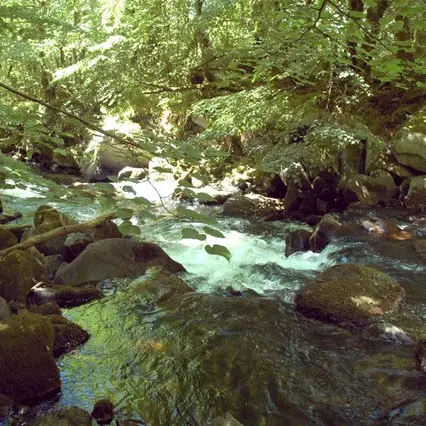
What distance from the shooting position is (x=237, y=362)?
3953 millimetres

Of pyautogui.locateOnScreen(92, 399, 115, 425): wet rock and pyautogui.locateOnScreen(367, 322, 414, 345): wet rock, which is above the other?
pyautogui.locateOnScreen(92, 399, 115, 425): wet rock

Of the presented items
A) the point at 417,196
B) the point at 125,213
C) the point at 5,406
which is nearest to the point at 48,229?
the point at 5,406

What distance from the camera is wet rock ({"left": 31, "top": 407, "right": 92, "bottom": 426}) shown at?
9.62ft

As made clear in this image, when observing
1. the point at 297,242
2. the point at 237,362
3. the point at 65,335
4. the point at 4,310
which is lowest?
the point at 297,242

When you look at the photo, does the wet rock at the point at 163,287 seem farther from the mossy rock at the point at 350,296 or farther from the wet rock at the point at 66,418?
the wet rock at the point at 66,418

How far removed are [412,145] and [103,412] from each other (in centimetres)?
864

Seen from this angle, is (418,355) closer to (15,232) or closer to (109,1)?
A: (15,232)

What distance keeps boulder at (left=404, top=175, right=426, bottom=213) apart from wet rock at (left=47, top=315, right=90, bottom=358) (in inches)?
287

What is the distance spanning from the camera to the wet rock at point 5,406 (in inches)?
126

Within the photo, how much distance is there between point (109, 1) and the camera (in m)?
11.0

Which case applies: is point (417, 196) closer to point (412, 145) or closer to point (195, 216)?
point (412, 145)

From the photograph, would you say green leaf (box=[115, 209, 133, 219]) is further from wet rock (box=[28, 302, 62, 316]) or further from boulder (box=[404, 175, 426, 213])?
boulder (box=[404, 175, 426, 213])

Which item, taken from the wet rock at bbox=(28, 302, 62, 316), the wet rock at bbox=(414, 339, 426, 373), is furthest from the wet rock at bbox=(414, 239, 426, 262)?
the wet rock at bbox=(28, 302, 62, 316)

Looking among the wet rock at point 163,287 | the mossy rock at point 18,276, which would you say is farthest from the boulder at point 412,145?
the mossy rock at point 18,276
